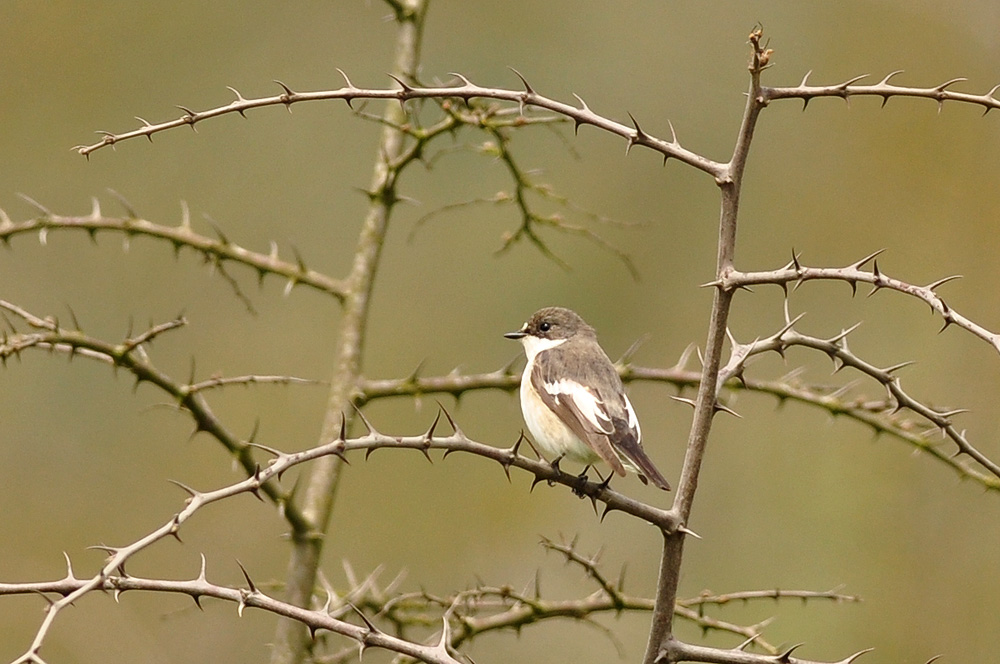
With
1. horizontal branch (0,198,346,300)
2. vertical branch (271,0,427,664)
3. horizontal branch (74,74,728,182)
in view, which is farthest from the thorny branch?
horizontal branch (0,198,346,300)

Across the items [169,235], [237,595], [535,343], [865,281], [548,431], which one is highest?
[535,343]

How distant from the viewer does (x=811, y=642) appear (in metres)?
7.18

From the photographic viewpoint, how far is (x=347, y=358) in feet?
13.2

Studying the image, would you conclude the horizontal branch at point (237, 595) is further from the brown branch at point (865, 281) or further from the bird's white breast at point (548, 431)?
the bird's white breast at point (548, 431)

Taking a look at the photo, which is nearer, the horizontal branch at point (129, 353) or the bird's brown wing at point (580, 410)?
the horizontal branch at point (129, 353)

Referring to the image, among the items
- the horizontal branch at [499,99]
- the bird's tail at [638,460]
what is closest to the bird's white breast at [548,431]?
the bird's tail at [638,460]

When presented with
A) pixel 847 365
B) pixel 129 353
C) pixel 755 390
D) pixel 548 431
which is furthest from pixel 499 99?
pixel 548 431

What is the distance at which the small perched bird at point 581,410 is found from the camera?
12.4 ft

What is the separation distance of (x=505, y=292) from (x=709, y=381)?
6.56 meters

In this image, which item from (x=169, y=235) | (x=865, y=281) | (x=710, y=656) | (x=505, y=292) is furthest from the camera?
(x=505, y=292)

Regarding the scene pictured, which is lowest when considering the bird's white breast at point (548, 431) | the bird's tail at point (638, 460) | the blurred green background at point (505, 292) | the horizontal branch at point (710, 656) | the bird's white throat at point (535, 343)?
the horizontal branch at point (710, 656)

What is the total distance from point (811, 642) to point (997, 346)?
5618 mm

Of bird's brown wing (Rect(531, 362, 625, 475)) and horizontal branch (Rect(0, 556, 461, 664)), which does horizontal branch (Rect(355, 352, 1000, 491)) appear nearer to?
bird's brown wing (Rect(531, 362, 625, 475))

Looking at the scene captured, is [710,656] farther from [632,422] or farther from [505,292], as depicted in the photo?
[505,292]
